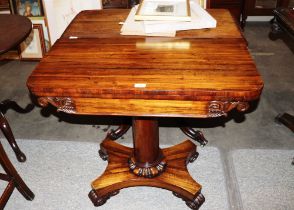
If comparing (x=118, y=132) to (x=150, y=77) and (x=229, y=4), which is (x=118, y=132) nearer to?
(x=150, y=77)

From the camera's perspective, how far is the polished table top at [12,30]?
1.77m

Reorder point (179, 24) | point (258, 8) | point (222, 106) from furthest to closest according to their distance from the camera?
point (258, 8), point (179, 24), point (222, 106)

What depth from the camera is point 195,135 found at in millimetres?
2463

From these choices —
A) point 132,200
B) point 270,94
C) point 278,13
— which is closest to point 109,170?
point 132,200

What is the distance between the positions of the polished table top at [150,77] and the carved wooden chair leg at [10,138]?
849 mm

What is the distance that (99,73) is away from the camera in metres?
1.39

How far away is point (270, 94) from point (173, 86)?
6.42 feet

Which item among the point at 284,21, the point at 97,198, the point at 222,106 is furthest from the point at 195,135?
the point at 222,106

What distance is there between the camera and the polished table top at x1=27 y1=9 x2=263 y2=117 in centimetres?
129

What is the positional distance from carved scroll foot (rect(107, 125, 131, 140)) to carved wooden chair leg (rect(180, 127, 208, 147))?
1.39 feet

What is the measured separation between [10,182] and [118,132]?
829 mm

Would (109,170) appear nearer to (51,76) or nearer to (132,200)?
(132,200)

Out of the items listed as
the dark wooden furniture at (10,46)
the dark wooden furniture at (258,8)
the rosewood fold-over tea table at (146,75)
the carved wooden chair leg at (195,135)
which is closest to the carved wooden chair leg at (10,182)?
the dark wooden furniture at (10,46)

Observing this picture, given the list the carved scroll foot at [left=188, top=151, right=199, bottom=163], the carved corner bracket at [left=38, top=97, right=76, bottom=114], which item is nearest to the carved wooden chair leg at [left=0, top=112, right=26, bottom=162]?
the carved corner bracket at [left=38, top=97, right=76, bottom=114]
